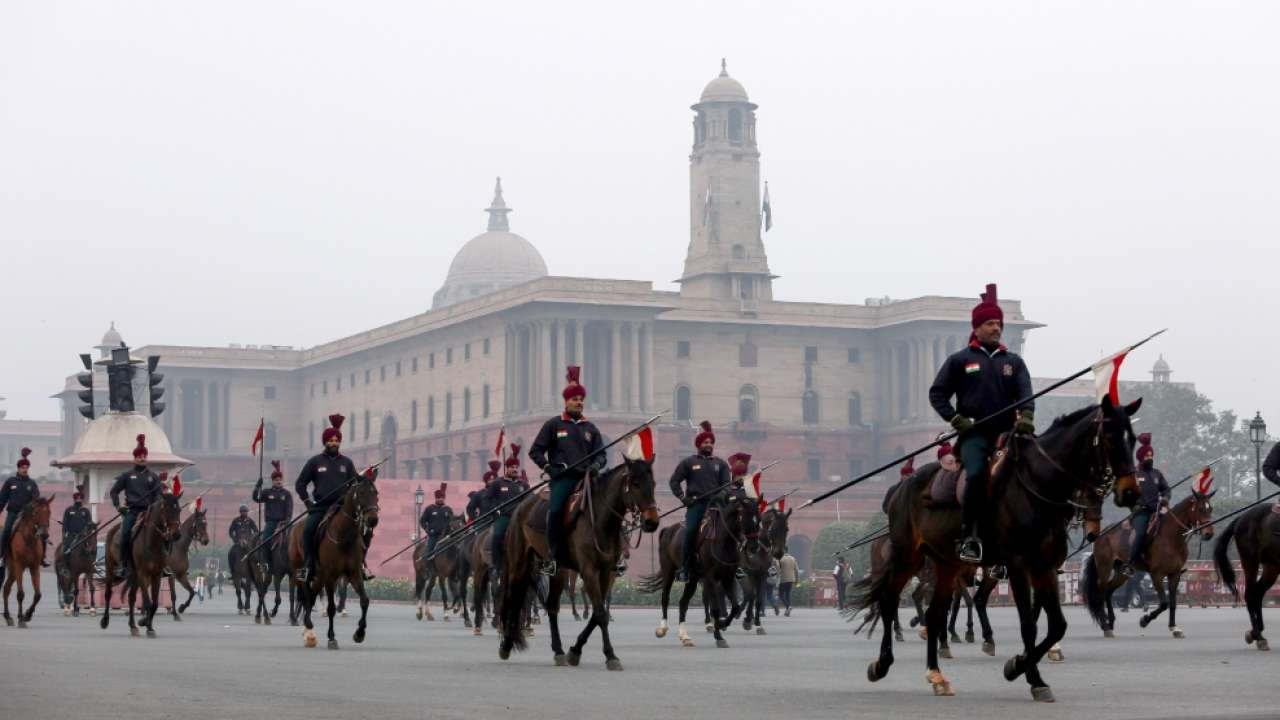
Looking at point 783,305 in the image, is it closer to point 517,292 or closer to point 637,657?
point 517,292

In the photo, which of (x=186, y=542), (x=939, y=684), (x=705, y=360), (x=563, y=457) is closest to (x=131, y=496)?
(x=186, y=542)

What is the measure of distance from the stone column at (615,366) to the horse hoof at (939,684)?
113 metres

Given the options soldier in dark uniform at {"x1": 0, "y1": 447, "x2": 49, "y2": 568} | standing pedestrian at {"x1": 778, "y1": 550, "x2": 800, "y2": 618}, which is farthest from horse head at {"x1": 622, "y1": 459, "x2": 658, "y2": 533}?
standing pedestrian at {"x1": 778, "y1": 550, "x2": 800, "y2": 618}

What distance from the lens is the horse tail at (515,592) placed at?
21.7 m

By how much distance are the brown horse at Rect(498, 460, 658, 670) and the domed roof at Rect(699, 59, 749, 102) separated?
116865 mm

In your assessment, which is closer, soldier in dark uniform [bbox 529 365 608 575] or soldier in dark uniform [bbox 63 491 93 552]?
soldier in dark uniform [bbox 529 365 608 575]

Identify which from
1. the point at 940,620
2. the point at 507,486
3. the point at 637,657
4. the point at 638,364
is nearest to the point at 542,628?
the point at 507,486

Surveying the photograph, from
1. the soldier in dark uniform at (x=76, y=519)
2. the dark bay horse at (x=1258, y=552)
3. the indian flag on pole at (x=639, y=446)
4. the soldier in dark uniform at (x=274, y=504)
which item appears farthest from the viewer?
the soldier in dark uniform at (x=76, y=519)

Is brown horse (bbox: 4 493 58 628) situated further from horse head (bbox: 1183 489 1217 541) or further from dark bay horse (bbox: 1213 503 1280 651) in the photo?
dark bay horse (bbox: 1213 503 1280 651)

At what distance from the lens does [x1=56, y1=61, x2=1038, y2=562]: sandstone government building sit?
129000mm

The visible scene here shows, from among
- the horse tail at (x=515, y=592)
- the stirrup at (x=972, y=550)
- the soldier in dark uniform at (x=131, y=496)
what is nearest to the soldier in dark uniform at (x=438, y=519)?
the soldier in dark uniform at (x=131, y=496)

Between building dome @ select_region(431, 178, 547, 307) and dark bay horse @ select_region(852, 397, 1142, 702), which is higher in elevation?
building dome @ select_region(431, 178, 547, 307)

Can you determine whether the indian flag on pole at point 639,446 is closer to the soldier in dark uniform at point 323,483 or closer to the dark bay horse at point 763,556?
the soldier in dark uniform at point 323,483

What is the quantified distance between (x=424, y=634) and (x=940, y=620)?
15.3m
